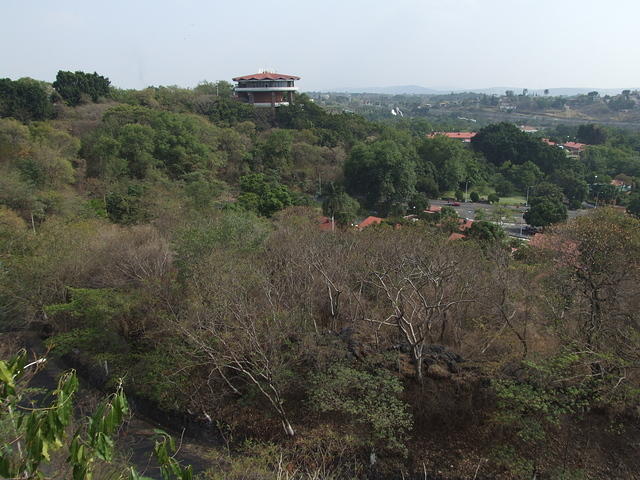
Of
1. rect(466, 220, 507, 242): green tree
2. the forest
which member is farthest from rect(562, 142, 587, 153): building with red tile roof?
the forest

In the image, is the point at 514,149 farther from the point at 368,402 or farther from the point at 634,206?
the point at 368,402

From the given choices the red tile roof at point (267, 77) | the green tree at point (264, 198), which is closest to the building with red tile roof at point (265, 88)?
the red tile roof at point (267, 77)

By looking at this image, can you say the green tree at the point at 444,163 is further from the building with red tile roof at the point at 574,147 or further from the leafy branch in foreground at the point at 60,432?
the leafy branch in foreground at the point at 60,432

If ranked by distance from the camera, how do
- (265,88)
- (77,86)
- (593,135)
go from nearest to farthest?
(77,86)
(265,88)
(593,135)

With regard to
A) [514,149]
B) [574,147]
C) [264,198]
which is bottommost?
[264,198]

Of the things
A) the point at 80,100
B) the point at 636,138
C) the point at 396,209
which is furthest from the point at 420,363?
the point at 636,138

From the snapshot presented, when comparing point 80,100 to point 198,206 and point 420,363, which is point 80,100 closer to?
point 198,206

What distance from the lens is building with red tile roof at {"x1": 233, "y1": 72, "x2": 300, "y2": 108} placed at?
41.9 meters

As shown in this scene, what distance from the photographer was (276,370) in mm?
8773

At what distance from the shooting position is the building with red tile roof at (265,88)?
137 feet

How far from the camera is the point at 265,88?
138 feet

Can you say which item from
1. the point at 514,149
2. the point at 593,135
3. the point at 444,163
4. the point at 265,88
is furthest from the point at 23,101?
Result: the point at 593,135

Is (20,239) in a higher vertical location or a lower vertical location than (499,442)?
higher

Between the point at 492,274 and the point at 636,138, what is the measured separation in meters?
55.4
